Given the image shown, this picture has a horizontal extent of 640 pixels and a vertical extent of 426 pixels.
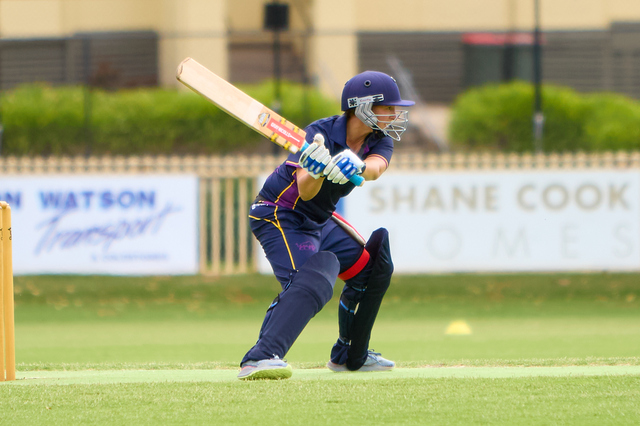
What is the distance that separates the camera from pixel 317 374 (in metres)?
4.94

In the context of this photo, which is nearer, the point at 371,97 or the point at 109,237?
the point at 371,97

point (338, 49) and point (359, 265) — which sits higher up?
point (338, 49)

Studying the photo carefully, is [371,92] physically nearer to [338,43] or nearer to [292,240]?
[292,240]

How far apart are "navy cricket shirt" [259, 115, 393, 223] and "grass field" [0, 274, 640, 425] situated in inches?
35.4

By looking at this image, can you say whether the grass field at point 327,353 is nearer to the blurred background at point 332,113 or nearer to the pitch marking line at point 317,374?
the pitch marking line at point 317,374

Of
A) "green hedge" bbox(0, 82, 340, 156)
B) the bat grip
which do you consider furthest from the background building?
the bat grip

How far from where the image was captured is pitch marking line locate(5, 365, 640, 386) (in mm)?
4652

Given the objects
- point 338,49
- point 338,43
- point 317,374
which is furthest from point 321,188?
point 338,43

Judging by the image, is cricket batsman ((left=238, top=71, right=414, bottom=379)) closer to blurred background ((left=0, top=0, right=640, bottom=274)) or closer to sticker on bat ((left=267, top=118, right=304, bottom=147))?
sticker on bat ((left=267, top=118, right=304, bottom=147))

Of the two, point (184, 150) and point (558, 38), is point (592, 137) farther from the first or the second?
point (184, 150)

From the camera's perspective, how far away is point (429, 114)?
62.0 ft

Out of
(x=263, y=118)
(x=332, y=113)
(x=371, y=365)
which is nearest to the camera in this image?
(x=263, y=118)

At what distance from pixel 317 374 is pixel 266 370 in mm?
548

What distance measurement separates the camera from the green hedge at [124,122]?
14875 mm
